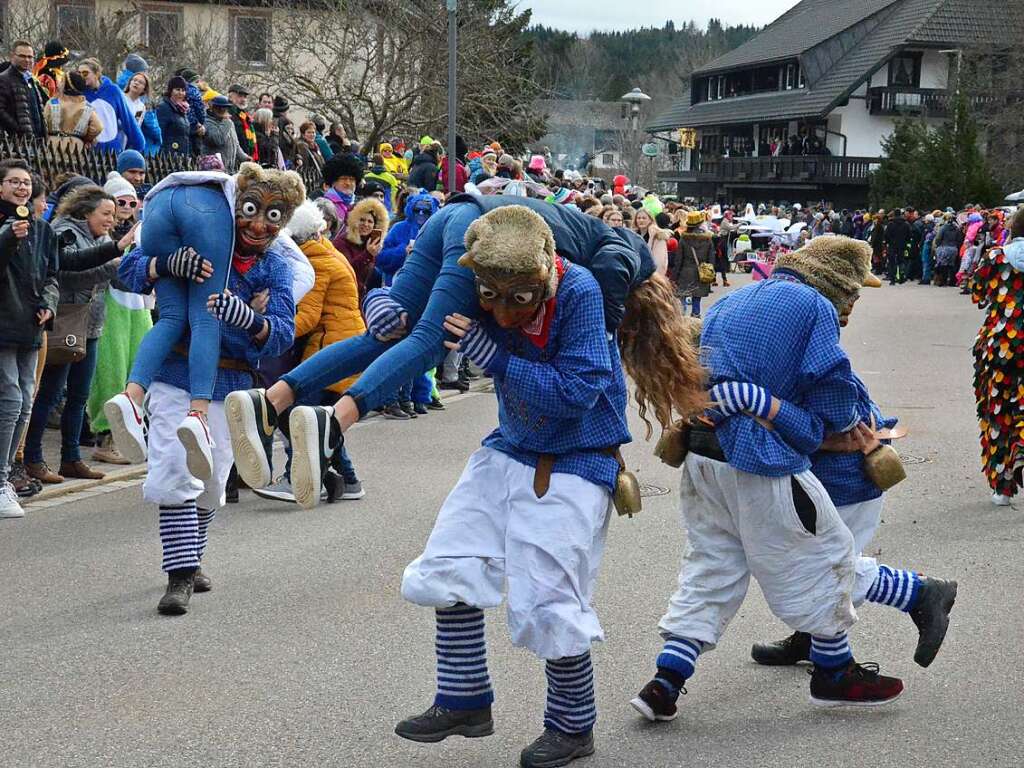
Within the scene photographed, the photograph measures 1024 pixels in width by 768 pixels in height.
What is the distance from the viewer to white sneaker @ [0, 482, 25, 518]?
345 inches

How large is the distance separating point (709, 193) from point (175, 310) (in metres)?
75.5

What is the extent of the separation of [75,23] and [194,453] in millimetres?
30396

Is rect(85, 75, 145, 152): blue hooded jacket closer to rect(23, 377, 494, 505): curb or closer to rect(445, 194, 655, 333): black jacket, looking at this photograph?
rect(23, 377, 494, 505): curb

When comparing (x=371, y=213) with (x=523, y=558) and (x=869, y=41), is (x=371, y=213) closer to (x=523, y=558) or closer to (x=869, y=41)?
(x=523, y=558)

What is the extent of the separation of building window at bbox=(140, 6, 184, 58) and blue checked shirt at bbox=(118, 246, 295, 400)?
2933 cm

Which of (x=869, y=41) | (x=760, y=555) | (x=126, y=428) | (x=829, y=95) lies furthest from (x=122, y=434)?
(x=869, y=41)

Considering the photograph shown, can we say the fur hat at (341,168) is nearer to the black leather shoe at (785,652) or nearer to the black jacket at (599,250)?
the black leather shoe at (785,652)

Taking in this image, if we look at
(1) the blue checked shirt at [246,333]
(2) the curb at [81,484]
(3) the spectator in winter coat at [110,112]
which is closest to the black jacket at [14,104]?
(3) the spectator in winter coat at [110,112]

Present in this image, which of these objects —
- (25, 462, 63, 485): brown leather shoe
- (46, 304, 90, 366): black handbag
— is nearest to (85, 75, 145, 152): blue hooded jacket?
(46, 304, 90, 366): black handbag

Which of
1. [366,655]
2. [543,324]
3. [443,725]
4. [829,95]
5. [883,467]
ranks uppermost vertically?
[829,95]

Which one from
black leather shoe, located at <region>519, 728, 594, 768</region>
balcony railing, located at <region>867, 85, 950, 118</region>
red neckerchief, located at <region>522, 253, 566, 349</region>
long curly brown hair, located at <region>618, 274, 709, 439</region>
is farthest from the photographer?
balcony railing, located at <region>867, 85, 950, 118</region>

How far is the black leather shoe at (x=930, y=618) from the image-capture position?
536 centimetres

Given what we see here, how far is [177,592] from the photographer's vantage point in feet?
21.6

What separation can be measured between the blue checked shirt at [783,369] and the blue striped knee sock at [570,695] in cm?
91
